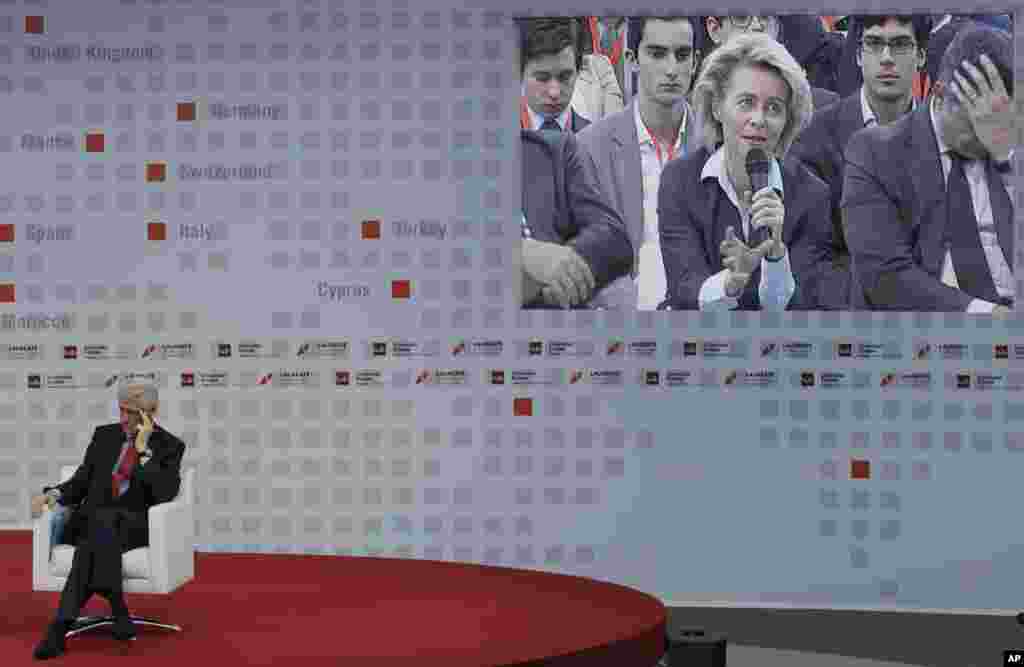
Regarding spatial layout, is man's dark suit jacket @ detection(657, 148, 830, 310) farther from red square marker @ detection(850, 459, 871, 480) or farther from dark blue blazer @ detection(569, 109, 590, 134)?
red square marker @ detection(850, 459, 871, 480)

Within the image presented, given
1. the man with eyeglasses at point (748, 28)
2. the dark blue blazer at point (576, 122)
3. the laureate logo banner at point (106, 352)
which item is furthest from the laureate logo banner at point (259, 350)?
the man with eyeglasses at point (748, 28)

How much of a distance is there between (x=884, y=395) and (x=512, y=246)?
2317mm

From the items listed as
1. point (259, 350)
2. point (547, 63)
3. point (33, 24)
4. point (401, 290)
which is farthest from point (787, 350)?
point (33, 24)

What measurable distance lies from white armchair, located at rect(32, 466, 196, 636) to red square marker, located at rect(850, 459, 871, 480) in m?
3.83

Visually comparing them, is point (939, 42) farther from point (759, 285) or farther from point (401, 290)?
point (401, 290)

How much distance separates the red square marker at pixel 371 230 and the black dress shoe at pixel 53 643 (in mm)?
3588

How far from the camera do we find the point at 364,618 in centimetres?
662

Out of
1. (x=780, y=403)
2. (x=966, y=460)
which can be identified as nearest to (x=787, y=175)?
(x=780, y=403)

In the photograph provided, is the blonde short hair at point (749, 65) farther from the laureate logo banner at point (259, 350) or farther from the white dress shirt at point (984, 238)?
the laureate logo banner at point (259, 350)

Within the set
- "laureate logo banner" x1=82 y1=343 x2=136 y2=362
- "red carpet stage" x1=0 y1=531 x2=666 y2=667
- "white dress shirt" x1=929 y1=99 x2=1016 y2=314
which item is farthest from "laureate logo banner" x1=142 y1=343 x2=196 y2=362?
"white dress shirt" x1=929 y1=99 x2=1016 y2=314

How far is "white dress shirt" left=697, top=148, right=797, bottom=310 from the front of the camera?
29.1ft

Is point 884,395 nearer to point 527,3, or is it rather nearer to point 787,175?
point 787,175

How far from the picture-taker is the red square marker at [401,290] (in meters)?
9.06

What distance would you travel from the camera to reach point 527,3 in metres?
8.96
